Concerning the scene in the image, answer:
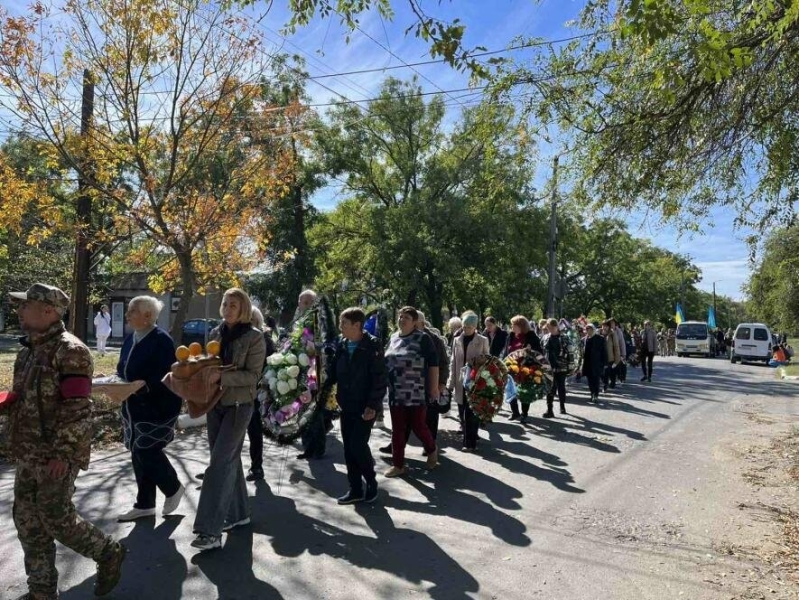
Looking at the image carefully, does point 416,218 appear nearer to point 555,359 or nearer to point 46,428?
point 555,359

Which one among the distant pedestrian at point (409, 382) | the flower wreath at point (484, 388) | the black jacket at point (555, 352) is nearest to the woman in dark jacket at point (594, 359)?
the black jacket at point (555, 352)

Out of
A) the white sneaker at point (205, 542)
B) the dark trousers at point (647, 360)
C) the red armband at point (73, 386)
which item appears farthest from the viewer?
the dark trousers at point (647, 360)

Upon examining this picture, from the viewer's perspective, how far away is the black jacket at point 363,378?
5.75 meters

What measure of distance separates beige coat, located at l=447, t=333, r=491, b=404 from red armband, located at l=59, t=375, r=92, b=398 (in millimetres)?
5726

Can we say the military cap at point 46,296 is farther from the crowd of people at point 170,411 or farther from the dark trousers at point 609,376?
the dark trousers at point 609,376

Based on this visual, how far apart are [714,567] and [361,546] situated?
2.54m

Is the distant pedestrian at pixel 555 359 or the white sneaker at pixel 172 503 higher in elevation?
the distant pedestrian at pixel 555 359

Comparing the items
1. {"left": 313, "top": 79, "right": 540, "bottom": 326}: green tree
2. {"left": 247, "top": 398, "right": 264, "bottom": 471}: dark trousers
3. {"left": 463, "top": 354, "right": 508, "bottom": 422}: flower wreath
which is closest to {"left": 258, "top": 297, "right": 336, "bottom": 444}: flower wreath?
{"left": 247, "top": 398, "right": 264, "bottom": 471}: dark trousers

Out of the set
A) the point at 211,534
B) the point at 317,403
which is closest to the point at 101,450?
the point at 317,403

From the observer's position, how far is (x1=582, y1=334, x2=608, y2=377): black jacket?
13.3 meters

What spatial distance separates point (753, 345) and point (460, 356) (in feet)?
87.4

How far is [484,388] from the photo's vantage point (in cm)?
834

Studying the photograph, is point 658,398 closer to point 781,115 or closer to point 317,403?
point 781,115

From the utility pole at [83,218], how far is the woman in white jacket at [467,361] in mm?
6173
